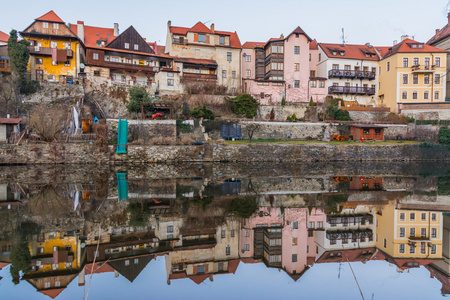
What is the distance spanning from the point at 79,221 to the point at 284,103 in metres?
35.5

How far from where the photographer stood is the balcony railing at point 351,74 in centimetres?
4734

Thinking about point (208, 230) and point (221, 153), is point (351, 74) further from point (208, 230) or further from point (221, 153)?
point (208, 230)

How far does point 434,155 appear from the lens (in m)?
35.3

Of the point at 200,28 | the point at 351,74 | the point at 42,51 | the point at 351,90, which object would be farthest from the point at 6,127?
the point at 351,74

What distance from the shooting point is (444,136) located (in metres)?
36.1

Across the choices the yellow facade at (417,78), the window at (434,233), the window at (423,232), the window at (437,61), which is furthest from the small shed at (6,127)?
the window at (437,61)

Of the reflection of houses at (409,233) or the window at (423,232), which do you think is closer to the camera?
the reflection of houses at (409,233)

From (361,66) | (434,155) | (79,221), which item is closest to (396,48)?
(361,66)

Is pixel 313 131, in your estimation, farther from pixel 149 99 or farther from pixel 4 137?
pixel 4 137

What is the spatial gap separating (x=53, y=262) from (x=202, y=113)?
28.8m

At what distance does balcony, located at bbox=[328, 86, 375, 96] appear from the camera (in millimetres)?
47312

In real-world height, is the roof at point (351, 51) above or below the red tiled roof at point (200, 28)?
below

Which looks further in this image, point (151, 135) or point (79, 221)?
point (151, 135)

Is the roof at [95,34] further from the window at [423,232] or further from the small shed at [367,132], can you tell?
the window at [423,232]
